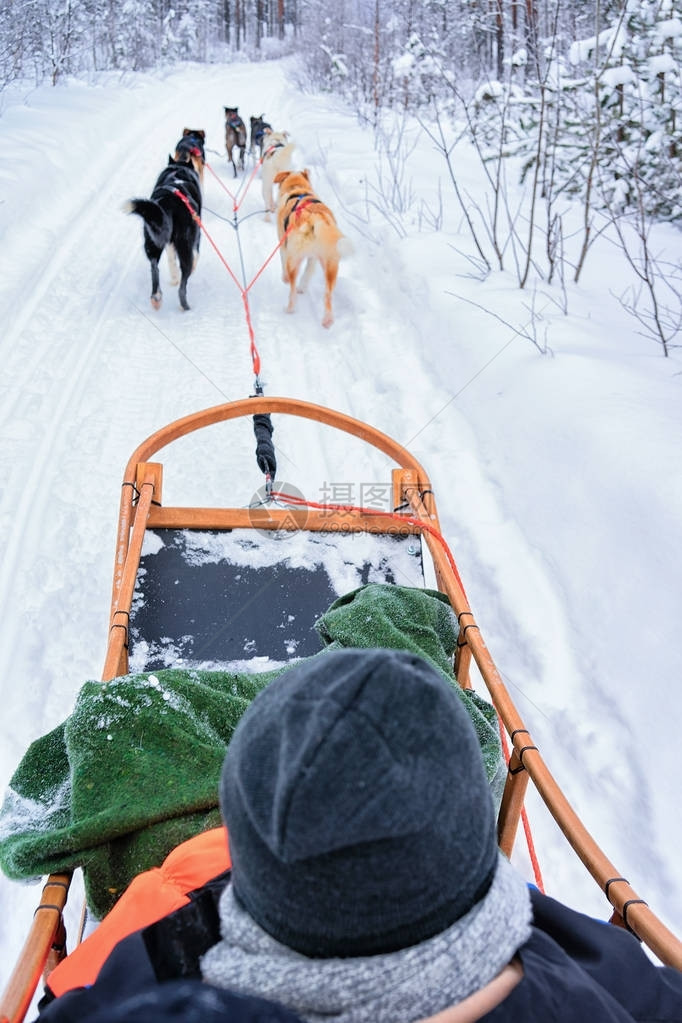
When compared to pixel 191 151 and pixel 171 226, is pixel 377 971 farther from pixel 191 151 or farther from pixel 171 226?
pixel 191 151

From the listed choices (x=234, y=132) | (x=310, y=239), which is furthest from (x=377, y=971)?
(x=234, y=132)

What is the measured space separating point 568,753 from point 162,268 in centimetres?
527

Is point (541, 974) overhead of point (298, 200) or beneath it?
beneath

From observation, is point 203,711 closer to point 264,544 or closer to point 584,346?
point 264,544

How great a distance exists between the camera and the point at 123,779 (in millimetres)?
1178

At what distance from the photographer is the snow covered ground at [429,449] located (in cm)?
209

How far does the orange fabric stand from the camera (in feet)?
2.70

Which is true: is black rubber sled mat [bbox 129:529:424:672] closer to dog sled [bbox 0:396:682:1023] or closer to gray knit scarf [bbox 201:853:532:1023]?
dog sled [bbox 0:396:682:1023]

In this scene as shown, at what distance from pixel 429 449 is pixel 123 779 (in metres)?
2.58

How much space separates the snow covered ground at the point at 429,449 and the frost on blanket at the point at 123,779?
0.66 metres

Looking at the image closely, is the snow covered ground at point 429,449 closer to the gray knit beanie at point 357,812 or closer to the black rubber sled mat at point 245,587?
the black rubber sled mat at point 245,587

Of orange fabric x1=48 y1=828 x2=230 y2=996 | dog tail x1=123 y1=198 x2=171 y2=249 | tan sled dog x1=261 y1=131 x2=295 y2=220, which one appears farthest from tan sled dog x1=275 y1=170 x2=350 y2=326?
orange fabric x1=48 y1=828 x2=230 y2=996

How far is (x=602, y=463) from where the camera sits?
2.84 metres

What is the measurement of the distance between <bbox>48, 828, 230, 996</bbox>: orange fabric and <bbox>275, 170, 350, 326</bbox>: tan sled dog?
13.8 ft
